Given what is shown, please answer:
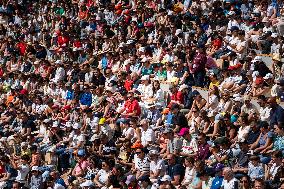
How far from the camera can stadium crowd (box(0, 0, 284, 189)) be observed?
14.0 metres

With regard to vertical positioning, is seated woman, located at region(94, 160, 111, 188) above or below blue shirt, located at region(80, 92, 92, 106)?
below

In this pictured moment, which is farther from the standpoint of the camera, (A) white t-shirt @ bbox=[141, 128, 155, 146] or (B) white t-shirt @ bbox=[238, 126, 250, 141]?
(A) white t-shirt @ bbox=[141, 128, 155, 146]

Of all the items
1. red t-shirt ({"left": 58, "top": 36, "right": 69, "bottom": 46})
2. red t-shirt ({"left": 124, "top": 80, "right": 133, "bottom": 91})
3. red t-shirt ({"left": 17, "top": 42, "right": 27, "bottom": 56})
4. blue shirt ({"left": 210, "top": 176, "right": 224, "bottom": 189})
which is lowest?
blue shirt ({"left": 210, "top": 176, "right": 224, "bottom": 189})

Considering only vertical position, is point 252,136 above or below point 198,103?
below

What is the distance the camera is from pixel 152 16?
2388 centimetres

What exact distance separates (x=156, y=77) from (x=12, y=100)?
18.3ft

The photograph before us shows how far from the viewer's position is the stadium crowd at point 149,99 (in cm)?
1397

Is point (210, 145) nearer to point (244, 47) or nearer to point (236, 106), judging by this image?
point (236, 106)

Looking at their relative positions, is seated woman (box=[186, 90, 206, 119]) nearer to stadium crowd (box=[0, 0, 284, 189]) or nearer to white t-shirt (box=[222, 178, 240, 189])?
stadium crowd (box=[0, 0, 284, 189])

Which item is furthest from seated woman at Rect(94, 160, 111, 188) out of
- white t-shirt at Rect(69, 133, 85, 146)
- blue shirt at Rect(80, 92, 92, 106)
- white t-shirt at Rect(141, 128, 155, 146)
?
blue shirt at Rect(80, 92, 92, 106)

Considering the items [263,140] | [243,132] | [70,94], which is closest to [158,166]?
[243,132]

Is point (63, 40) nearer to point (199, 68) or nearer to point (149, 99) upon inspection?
point (149, 99)

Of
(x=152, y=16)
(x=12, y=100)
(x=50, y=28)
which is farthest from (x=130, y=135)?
(x=50, y=28)

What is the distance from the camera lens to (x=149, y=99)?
1811 centimetres
